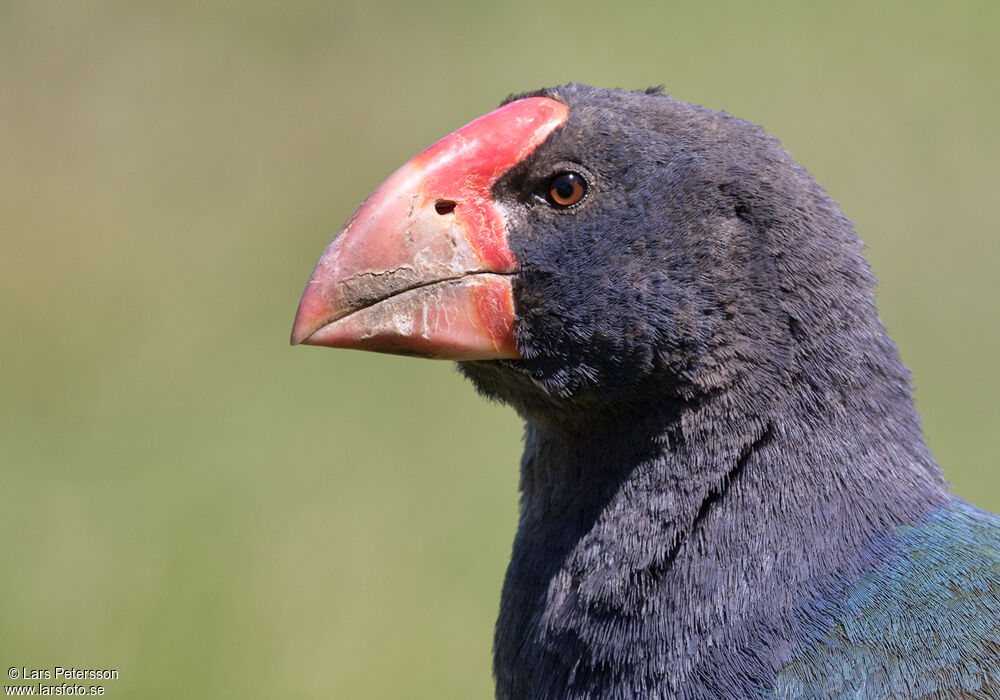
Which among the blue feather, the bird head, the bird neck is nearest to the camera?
the blue feather

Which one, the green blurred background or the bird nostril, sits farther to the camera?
the green blurred background

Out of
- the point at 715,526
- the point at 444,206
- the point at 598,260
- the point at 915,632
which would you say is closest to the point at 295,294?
the point at 444,206

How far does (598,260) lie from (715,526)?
21.6 inches

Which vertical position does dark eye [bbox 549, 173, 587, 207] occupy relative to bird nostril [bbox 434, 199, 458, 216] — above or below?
above

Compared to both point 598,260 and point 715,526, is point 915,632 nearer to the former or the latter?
point 715,526

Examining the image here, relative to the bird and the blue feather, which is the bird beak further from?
the blue feather

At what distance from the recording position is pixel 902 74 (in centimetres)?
855

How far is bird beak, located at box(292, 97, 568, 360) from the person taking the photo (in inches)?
94.7

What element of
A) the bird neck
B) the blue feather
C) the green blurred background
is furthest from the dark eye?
the green blurred background

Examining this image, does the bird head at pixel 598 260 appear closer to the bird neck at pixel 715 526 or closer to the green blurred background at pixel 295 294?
the bird neck at pixel 715 526

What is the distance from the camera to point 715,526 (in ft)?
7.59

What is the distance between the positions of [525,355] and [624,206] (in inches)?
13.7

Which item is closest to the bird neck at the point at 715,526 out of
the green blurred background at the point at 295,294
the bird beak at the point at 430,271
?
the bird beak at the point at 430,271

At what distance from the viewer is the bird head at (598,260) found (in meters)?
2.35
